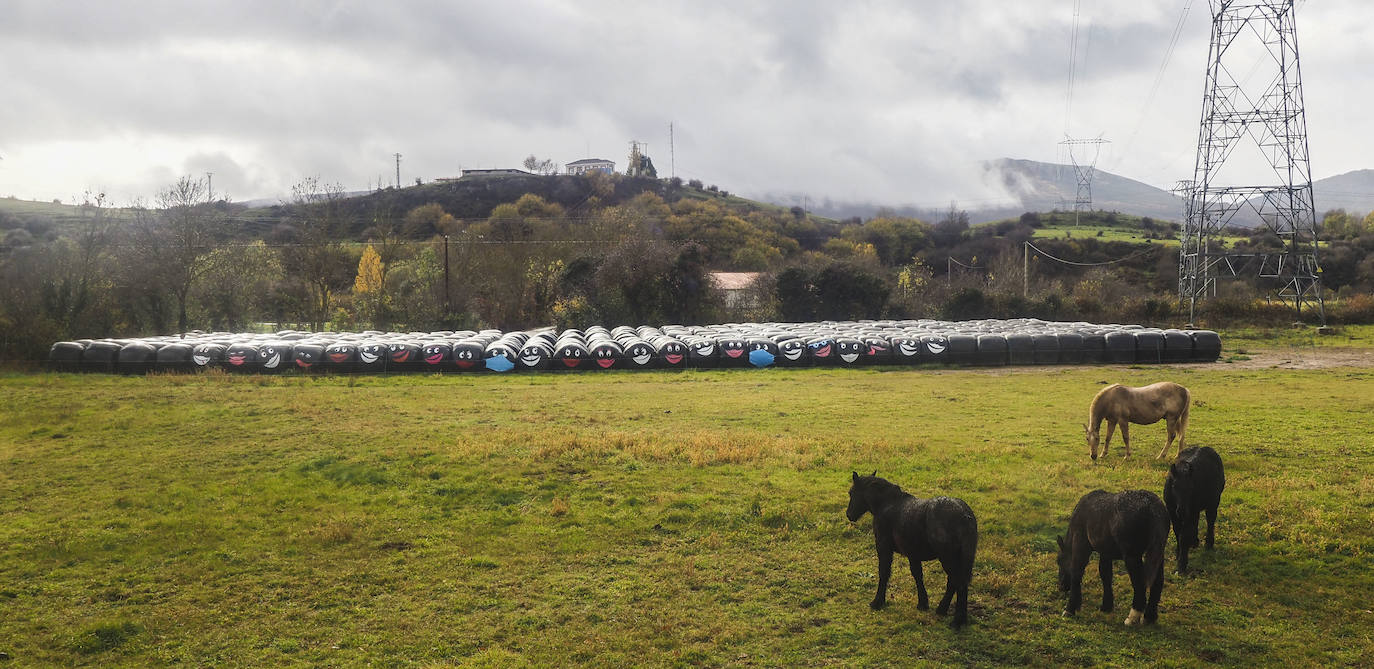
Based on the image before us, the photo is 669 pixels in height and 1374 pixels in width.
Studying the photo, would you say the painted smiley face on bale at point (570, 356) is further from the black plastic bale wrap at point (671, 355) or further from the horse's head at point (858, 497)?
the horse's head at point (858, 497)

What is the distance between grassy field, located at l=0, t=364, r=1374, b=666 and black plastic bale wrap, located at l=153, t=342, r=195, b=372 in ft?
29.3

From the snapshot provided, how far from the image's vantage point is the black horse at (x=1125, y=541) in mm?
7406

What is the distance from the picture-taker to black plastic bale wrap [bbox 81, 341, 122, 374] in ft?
99.2

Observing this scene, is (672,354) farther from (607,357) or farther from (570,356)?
(570,356)

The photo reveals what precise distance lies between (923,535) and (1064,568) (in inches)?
77.2

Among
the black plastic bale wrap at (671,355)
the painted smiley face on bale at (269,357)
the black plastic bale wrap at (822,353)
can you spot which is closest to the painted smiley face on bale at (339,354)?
the painted smiley face on bale at (269,357)

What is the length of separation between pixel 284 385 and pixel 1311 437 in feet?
92.8

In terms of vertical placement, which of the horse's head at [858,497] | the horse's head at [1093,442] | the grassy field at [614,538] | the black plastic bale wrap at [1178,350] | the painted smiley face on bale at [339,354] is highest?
the painted smiley face on bale at [339,354]

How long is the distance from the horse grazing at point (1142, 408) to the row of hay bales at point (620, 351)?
1784cm

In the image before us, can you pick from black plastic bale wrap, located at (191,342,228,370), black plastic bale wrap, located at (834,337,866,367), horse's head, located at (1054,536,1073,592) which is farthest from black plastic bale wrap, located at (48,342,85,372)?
horse's head, located at (1054,536,1073,592)

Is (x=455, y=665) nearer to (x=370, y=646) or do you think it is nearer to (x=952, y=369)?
(x=370, y=646)

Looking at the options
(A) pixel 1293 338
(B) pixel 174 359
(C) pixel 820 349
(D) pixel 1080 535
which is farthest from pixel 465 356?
(A) pixel 1293 338

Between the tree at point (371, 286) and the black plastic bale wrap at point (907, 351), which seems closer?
the black plastic bale wrap at point (907, 351)

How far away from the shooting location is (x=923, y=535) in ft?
25.4
